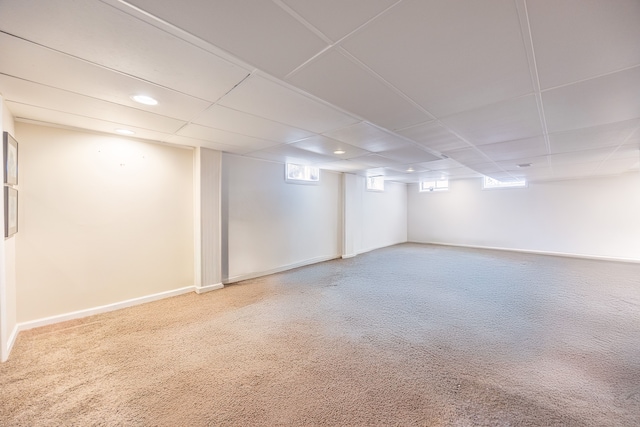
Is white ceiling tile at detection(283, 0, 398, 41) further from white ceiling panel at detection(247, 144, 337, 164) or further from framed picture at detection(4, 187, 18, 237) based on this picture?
framed picture at detection(4, 187, 18, 237)

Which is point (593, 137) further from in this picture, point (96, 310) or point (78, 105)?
point (96, 310)

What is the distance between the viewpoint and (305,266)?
546 centimetres

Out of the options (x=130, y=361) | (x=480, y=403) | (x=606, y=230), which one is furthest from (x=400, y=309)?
(x=606, y=230)

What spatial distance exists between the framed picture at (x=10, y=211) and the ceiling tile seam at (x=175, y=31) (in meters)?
2.23

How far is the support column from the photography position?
376 centimetres

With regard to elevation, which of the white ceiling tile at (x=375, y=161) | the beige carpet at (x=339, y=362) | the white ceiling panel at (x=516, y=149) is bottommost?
the beige carpet at (x=339, y=362)

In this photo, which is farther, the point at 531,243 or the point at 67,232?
the point at 531,243

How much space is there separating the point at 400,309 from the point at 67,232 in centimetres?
416

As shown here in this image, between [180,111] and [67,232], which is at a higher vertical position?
[180,111]

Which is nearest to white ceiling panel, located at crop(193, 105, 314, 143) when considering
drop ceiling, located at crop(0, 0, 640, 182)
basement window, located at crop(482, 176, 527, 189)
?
drop ceiling, located at crop(0, 0, 640, 182)

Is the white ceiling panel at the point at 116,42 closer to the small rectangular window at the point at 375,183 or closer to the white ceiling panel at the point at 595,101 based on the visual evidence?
the white ceiling panel at the point at 595,101

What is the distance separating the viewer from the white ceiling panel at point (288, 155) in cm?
377

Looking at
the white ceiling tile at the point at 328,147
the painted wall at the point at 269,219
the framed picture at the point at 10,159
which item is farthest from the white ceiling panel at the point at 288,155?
the framed picture at the point at 10,159

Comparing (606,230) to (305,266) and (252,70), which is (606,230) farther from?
(252,70)
